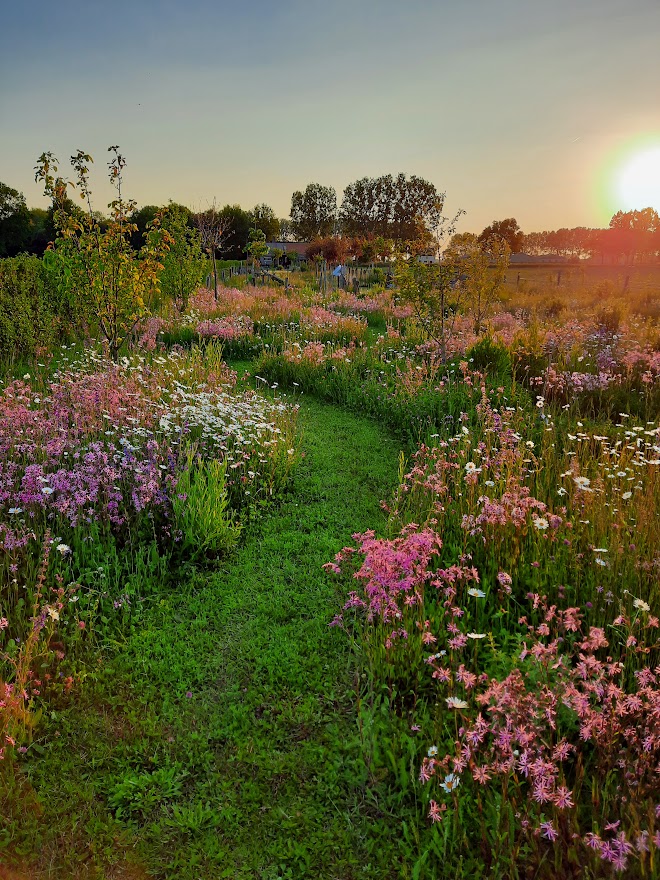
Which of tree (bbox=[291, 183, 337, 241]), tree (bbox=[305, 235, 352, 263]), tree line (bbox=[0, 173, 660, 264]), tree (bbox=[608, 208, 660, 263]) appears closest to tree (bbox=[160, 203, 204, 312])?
tree line (bbox=[0, 173, 660, 264])

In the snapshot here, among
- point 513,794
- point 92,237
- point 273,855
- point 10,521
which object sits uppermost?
point 92,237

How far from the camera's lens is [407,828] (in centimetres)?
257

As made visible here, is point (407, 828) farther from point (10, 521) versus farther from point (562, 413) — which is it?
point (562, 413)

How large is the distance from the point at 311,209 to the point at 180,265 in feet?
316

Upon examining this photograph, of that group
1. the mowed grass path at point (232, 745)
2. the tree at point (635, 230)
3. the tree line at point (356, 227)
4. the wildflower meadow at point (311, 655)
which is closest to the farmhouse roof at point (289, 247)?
the tree line at point (356, 227)

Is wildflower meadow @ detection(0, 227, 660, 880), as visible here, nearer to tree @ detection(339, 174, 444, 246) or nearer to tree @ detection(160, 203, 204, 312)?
tree @ detection(160, 203, 204, 312)

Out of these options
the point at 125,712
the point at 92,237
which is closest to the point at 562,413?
the point at 125,712

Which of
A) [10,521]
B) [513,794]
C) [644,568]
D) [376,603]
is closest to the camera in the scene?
[513,794]

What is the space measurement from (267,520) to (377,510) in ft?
3.77

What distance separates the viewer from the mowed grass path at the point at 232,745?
2576 millimetres

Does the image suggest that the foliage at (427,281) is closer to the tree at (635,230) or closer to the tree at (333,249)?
the tree at (333,249)

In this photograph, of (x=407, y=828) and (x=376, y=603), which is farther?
(x=376, y=603)

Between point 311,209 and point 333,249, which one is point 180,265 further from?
point 311,209

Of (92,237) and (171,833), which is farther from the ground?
(92,237)
